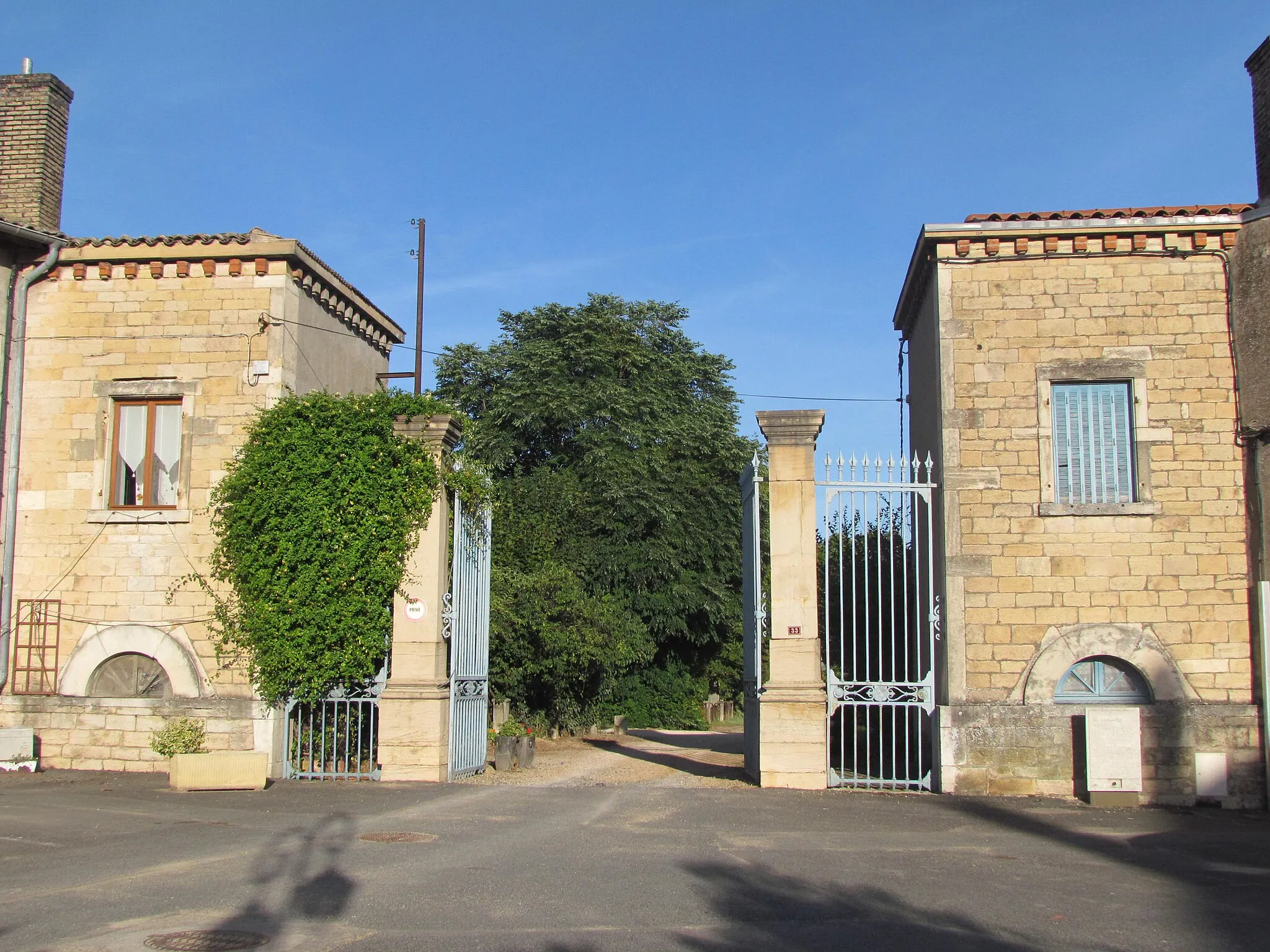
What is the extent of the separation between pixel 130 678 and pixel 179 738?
1.08 metres

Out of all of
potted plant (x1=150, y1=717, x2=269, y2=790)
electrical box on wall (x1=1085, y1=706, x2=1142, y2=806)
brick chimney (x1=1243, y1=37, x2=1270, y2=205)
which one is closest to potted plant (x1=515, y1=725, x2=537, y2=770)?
potted plant (x1=150, y1=717, x2=269, y2=790)

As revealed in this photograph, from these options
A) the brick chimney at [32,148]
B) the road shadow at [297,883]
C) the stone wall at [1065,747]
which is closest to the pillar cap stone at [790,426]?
the stone wall at [1065,747]

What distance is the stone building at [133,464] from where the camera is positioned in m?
13.0

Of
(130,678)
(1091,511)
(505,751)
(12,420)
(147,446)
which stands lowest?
(505,751)

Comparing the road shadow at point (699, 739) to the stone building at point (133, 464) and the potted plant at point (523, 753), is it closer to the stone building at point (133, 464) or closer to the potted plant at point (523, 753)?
the potted plant at point (523, 753)

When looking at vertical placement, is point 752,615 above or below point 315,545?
below

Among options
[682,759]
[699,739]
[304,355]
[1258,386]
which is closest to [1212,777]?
[1258,386]

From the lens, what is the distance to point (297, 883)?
24.2 feet

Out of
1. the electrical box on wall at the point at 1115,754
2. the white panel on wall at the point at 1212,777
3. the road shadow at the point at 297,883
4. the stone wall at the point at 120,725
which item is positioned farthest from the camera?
the stone wall at the point at 120,725

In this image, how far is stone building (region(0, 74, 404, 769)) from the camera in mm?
13031

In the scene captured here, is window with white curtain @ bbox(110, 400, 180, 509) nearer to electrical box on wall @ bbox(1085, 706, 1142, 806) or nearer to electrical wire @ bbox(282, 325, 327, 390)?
electrical wire @ bbox(282, 325, 327, 390)

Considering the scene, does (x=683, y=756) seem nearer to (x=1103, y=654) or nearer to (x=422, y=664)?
(x=422, y=664)

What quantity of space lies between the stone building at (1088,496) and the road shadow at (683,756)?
10.1 ft

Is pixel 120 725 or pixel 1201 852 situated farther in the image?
pixel 120 725
